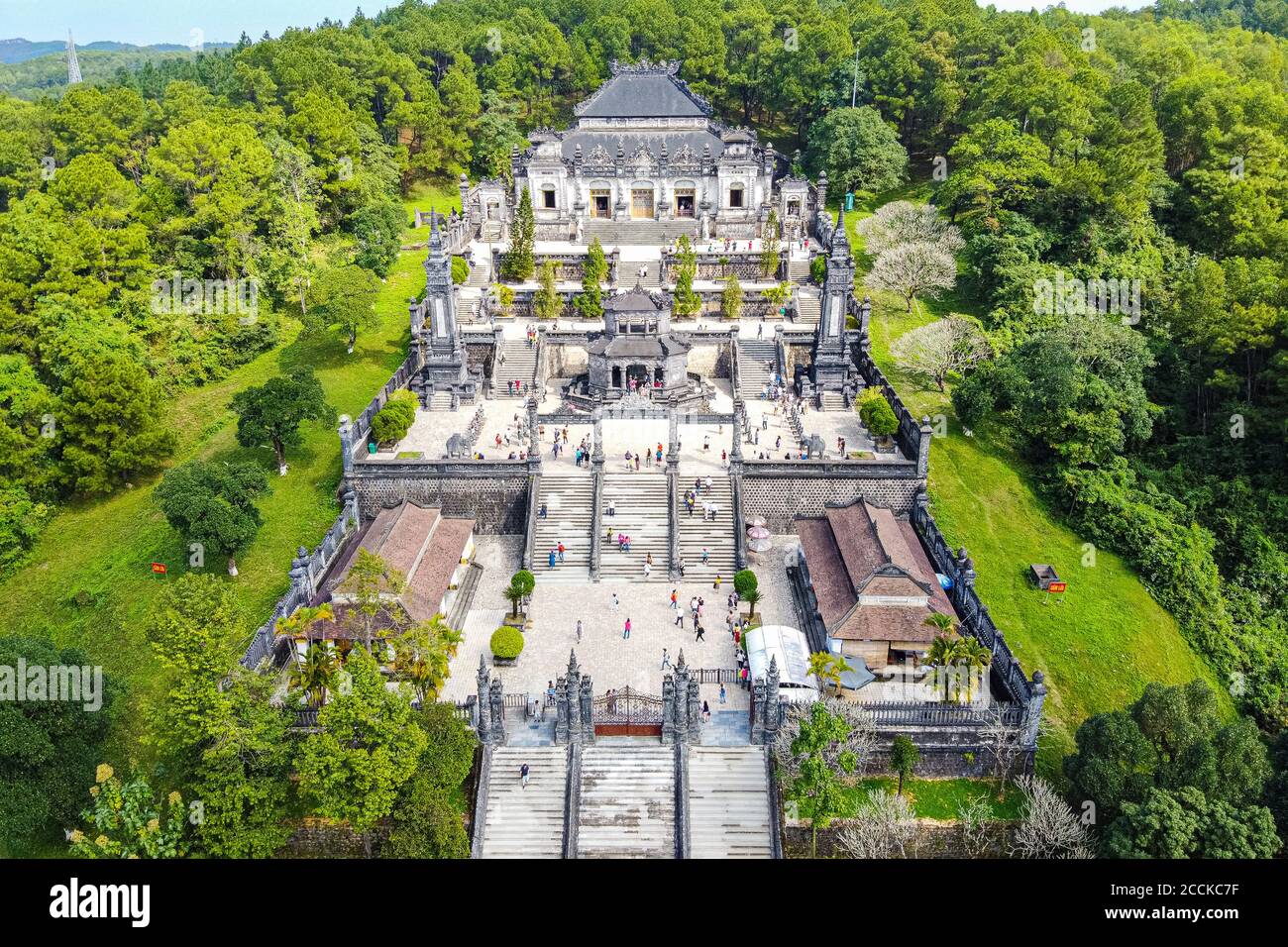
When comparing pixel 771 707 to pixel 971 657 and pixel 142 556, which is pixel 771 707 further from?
pixel 142 556

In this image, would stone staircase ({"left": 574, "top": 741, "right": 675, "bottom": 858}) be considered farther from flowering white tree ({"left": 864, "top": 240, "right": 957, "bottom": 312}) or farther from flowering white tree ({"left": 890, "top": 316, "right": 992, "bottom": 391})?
flowering white tree ({"left": 864, "top": 240, "right": 957, "bottom": 312})

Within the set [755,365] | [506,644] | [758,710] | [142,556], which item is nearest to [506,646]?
[506,644]

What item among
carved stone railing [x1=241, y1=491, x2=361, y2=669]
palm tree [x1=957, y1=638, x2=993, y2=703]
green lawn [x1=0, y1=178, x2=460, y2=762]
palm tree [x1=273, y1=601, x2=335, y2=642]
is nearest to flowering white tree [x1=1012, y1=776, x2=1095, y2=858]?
palm tree [x1=957, y1=638, x2=993, y2=703]

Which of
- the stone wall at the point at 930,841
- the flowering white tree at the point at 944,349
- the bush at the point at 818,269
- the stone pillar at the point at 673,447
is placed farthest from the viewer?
the bush at the point at 818,269

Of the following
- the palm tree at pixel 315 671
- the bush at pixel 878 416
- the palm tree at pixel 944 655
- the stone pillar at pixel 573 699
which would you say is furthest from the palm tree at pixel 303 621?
the bush at pixel 878 416

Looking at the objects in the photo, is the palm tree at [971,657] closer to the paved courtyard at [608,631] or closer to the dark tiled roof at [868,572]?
the dark tiled roof at [868,572]
